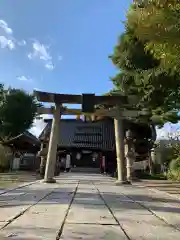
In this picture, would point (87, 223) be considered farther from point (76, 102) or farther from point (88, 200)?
point (76, 102)

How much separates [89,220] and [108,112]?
9205 mm

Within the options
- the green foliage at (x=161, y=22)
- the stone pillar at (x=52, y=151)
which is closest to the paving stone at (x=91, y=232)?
the green foliage at (x=161, y=22)

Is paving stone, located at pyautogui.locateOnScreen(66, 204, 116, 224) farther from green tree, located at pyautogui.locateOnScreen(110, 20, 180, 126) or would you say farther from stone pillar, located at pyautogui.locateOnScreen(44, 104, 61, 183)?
stone pillar, located at pyautogui.locateOnScreen(44, 104, 61, 183)

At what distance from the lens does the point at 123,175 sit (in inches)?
479

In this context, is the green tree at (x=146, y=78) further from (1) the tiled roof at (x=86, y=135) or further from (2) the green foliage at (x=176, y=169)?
(1) the tiled roof at (x=86, y=135)

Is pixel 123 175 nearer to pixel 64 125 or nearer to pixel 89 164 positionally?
pixel 89 164

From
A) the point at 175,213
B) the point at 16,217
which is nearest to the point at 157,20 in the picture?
the point at 175,213

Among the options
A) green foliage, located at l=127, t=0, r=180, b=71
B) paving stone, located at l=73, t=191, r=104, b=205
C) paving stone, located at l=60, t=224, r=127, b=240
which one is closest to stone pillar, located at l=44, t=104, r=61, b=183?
paving stone, located at l=73, t=191, r=104, b=205

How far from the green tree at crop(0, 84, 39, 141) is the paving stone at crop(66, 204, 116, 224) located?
27750 mm

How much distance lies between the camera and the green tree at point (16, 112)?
32.5m

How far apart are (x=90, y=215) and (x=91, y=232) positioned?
1053 millimetres

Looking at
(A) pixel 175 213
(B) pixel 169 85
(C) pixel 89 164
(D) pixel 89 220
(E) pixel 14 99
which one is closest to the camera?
(D) pixel 89 220

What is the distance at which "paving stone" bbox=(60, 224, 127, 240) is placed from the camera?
296cm

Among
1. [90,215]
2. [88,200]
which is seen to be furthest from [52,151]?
[90,215]
